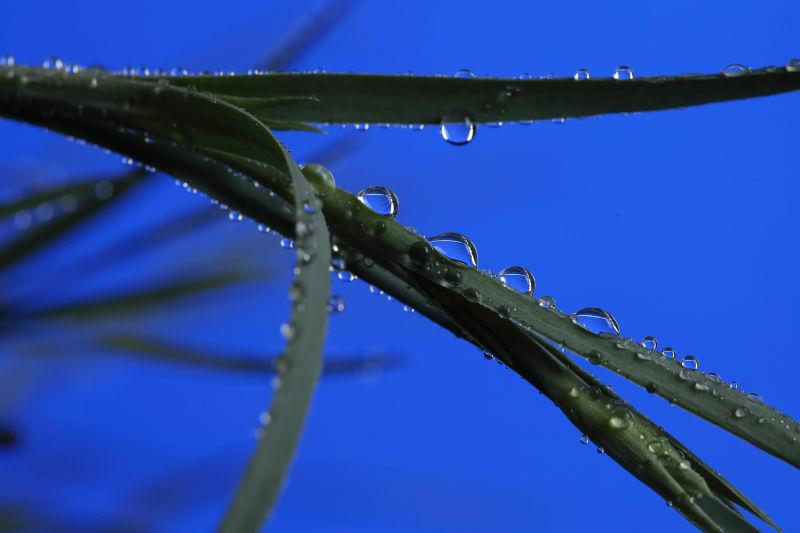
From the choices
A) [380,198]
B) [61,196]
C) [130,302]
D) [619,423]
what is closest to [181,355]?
[130,302]

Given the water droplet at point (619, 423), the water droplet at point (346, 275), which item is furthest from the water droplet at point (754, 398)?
the water droplet at point (346, 275)

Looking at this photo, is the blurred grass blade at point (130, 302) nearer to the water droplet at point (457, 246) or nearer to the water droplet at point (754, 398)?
the water droplet at point (457, 246)

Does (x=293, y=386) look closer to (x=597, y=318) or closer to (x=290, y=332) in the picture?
(x=290, y=332)

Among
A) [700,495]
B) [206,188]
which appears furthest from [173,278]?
[700,495]

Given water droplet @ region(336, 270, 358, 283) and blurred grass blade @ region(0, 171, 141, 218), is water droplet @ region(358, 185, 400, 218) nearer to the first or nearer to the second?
water droplet @ region(336, 270, 358, 283)

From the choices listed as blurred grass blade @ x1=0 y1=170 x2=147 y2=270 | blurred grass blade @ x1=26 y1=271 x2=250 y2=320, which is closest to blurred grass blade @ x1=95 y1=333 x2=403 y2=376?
blurred grass blade @ x1=26 y1=271 x2=250 y2=320
